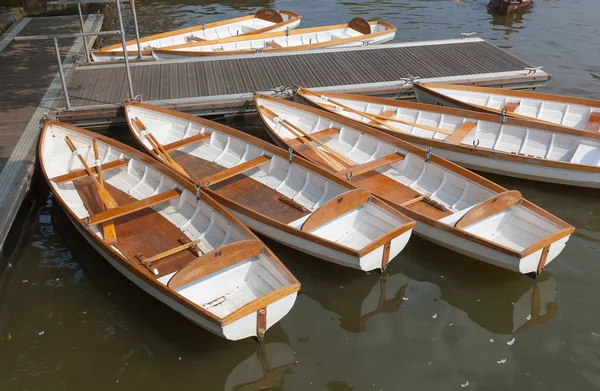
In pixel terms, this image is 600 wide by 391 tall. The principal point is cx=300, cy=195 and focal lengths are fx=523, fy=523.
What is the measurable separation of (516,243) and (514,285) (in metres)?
0.65

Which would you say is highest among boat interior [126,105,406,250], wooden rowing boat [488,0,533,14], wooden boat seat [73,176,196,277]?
wooden rowing boat [488,0,533,14]

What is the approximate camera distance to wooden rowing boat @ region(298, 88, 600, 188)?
1006 cm


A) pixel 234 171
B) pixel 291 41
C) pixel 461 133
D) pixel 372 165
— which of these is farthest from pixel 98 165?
pixel 291 41

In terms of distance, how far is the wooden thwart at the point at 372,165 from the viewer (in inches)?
367

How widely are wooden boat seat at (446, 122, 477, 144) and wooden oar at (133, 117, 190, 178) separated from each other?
17.7ft

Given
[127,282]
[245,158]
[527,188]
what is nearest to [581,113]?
[527,188]

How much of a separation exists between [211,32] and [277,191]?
38.1ft

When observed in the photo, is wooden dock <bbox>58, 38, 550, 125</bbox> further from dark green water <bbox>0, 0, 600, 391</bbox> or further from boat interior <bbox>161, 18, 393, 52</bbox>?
dark green water <bbox>0, 0, 600, 391</bbox>

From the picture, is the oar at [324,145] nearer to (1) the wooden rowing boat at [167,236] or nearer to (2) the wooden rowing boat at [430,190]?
→ (2) the wooden rowing boat at [430,190]

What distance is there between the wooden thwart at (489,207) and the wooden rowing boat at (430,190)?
0.6 inches

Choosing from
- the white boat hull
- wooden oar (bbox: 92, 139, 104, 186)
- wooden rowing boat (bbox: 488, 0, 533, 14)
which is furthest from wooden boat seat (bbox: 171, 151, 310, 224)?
wooden rowing boat (bbox: 488, 0, 533, 14)

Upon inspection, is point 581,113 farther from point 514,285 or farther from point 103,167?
point 103,167

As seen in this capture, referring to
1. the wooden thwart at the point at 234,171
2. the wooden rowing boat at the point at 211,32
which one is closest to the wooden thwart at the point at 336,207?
the wooden thwart at the point at 234,171

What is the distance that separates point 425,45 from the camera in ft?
55.6
